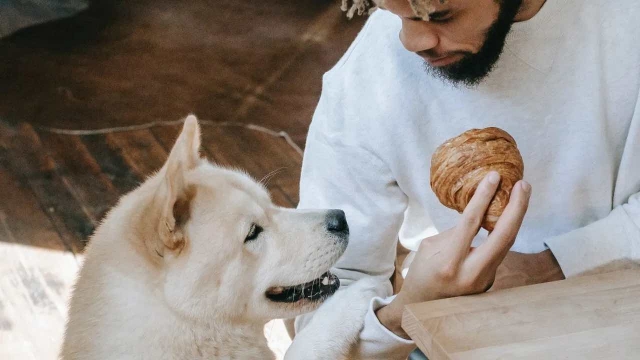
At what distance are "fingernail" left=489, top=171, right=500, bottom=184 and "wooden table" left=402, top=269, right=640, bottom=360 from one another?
131mm

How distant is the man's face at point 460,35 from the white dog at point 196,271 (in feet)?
0.98

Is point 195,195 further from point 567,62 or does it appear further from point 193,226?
point 567,62

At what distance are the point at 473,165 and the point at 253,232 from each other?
38 centimetres

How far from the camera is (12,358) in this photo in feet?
6.31

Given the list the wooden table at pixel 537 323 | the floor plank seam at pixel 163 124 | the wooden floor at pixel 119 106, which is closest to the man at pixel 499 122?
the wooden table at pixel 537 323

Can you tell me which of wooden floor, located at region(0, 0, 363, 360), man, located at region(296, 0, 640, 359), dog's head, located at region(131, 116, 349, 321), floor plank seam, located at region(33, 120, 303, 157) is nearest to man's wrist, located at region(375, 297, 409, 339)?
man, located at region(296, 0, 640, 359)

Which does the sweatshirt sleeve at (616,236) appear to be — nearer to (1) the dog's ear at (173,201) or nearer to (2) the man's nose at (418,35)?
(2) the man's nose at (418,35)

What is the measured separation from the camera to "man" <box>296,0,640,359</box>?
1.11 metres

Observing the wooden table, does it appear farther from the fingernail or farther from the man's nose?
the man's nose

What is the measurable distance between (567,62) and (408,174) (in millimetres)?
310

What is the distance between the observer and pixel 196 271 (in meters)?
1.09

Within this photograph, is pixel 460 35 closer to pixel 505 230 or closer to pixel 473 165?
pixel 473 165

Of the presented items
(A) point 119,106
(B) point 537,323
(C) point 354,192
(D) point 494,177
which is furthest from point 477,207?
(A) point 119,106

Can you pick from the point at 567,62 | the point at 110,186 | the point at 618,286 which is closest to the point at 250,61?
the point at 110,186
